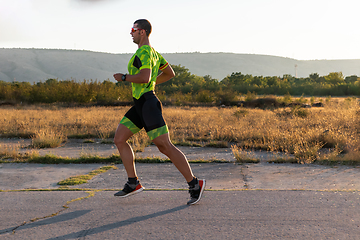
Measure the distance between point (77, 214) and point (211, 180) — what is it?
2669 millimetres

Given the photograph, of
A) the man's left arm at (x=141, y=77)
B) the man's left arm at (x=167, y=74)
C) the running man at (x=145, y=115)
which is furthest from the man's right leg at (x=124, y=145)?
the man's left arm at (x=167, y=74)

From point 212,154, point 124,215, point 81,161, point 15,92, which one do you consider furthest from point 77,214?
point 15,92

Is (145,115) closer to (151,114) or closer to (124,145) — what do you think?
(151,114)

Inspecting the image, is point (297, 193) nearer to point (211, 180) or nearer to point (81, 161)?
point (211, 180)

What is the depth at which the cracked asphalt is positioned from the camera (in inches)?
124

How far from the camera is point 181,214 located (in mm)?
3668

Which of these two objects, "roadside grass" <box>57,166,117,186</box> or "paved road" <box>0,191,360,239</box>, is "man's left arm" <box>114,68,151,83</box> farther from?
"roadside grass" <box>57,166,117,186</box>

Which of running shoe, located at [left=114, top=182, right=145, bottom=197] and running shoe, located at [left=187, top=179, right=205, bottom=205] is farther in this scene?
running shoe, located at [left=114, top=182, right=145, bottom=197]

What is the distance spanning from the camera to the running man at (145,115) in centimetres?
398

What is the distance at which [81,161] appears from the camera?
7.61m

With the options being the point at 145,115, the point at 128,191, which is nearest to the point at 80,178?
the point at 128,191

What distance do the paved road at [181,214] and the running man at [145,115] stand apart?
0.83 ft

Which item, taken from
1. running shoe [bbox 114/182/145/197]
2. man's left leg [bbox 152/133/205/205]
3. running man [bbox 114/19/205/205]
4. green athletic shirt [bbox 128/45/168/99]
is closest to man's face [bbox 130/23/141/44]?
running man [bbox 114/19/205/205]

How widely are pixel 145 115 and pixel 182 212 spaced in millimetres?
1181
